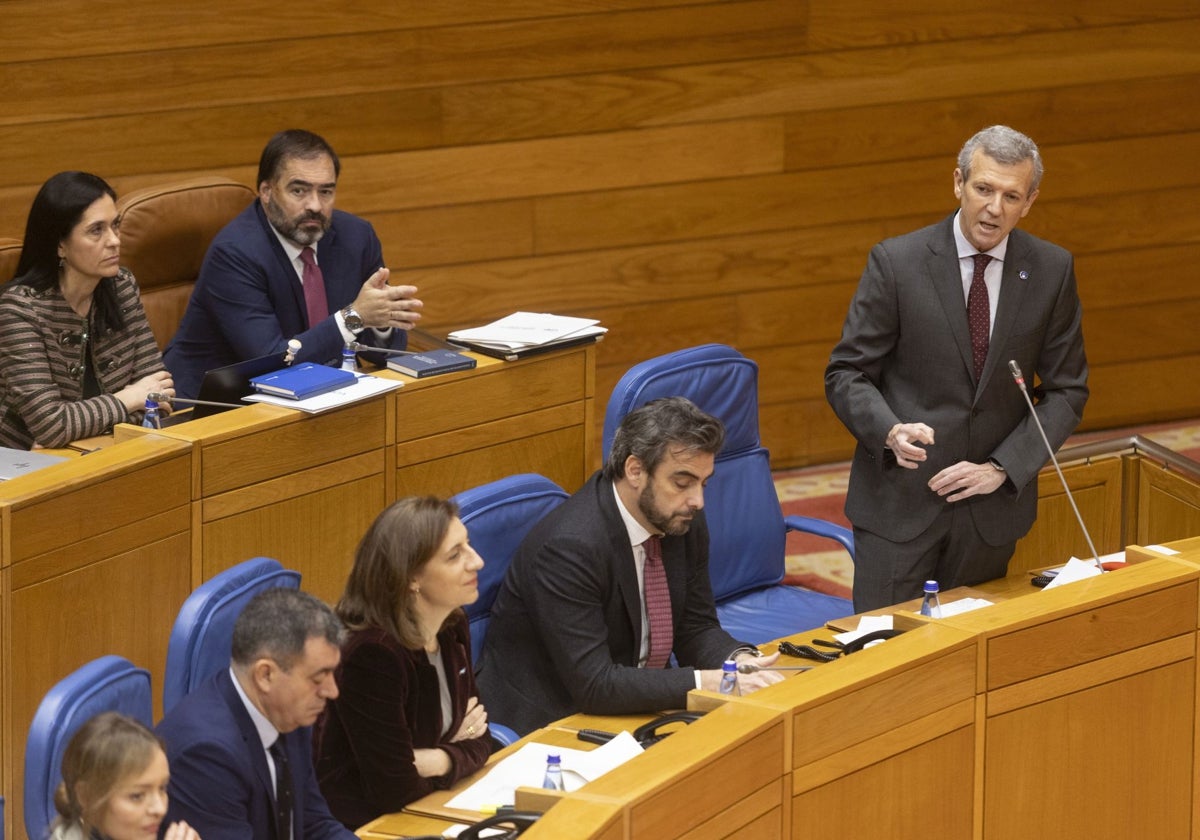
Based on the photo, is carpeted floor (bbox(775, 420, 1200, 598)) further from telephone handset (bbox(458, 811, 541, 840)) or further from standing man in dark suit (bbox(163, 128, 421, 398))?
telephone handset (bbox(458, 811, 541, 840))

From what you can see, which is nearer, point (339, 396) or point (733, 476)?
point (339, 396)

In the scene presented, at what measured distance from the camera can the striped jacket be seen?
346 cm

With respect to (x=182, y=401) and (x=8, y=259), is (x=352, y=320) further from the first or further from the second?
(x=8, y=259)

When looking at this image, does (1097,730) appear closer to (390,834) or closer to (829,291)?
(390,834)

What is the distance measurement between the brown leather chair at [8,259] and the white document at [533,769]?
1801 mm

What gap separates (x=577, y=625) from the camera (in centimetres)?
292

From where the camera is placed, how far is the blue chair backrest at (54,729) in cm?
226

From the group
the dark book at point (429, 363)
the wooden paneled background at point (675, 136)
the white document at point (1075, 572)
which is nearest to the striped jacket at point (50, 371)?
the dark book at point (429, 363)

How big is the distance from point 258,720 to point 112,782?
0.96ft

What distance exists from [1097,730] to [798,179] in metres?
2.72

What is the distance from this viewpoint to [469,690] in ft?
8.97

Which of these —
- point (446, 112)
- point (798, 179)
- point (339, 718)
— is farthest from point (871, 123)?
point (339, 718)

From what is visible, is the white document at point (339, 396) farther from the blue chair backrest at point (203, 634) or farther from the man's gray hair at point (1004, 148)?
the man's gray hair at point (1004, 148)

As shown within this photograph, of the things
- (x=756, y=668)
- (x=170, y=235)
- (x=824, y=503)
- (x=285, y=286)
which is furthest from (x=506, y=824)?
(x=824, y=503)
